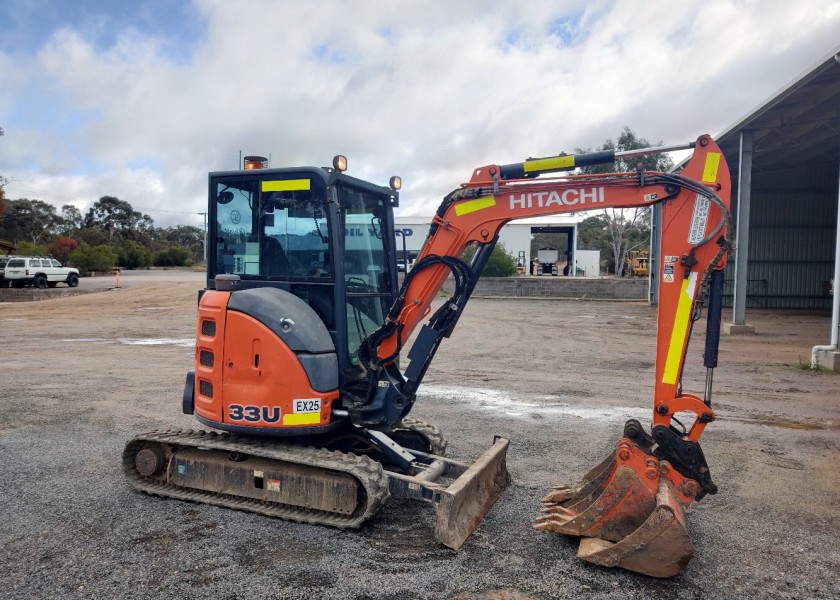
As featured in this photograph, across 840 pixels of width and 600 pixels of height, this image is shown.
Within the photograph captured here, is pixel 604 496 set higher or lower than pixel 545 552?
higher

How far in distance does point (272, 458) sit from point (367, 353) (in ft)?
3.52

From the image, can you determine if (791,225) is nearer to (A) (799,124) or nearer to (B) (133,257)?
(A) (799,124)

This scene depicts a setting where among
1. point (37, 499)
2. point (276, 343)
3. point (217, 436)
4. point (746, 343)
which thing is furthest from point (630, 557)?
point (746, 343)

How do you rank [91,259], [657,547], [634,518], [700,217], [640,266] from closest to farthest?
[657,547], [634,518], [700,217], [640,266], [91,259]

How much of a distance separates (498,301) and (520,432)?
20.8 metres

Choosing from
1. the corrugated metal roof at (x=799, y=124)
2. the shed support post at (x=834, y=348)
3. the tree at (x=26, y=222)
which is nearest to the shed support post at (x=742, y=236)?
the corrugated metal roof at (x=799, y=124)

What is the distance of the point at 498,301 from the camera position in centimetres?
2833

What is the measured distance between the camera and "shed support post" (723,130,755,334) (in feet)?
56.2

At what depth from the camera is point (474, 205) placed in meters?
4.95

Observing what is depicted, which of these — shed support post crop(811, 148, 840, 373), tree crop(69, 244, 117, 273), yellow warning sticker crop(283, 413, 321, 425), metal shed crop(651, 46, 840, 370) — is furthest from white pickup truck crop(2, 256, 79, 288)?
shed support post crop(811, 148, 840, 373)

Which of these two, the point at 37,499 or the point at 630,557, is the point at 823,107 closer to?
the point at 630,557

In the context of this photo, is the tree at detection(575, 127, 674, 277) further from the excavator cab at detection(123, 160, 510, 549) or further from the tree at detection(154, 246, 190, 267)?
the tree at detection(154, 246, 190, 267)

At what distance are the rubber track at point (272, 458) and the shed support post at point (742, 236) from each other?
15.1 metres

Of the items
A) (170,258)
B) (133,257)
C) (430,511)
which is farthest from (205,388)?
(170,258)
